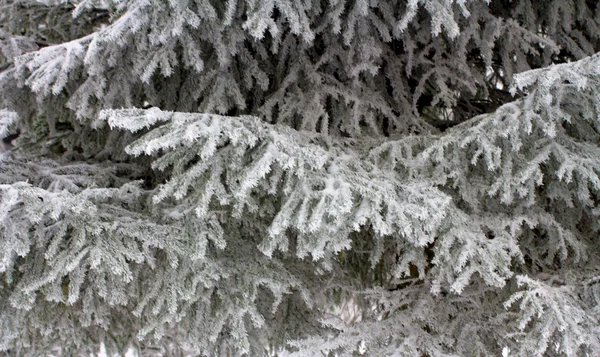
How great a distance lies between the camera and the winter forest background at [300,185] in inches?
81.0

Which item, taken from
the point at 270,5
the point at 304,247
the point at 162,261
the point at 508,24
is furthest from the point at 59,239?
the point at 508,24

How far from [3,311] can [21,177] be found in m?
0.76

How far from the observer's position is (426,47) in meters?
2.88

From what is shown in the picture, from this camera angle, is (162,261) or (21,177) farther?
(21,177)

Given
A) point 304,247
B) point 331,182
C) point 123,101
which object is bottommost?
point 304,247

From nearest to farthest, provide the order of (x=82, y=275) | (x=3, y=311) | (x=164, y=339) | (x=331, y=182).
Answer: (x=331, y=182) → (x=82, y=275) → (x=3, y=311) → (x=164, y=339)

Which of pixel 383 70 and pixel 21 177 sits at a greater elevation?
pixel 383 70

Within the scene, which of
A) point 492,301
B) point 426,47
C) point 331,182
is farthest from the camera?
point 426,47

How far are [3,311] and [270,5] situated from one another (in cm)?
207

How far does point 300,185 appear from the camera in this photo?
2.08m

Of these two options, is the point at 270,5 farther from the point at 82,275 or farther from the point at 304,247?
the point at 82,275

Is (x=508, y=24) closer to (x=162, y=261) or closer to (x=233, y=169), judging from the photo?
(x=233, y=169)

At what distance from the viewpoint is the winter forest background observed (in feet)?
6.75

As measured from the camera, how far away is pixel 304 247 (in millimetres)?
2125
